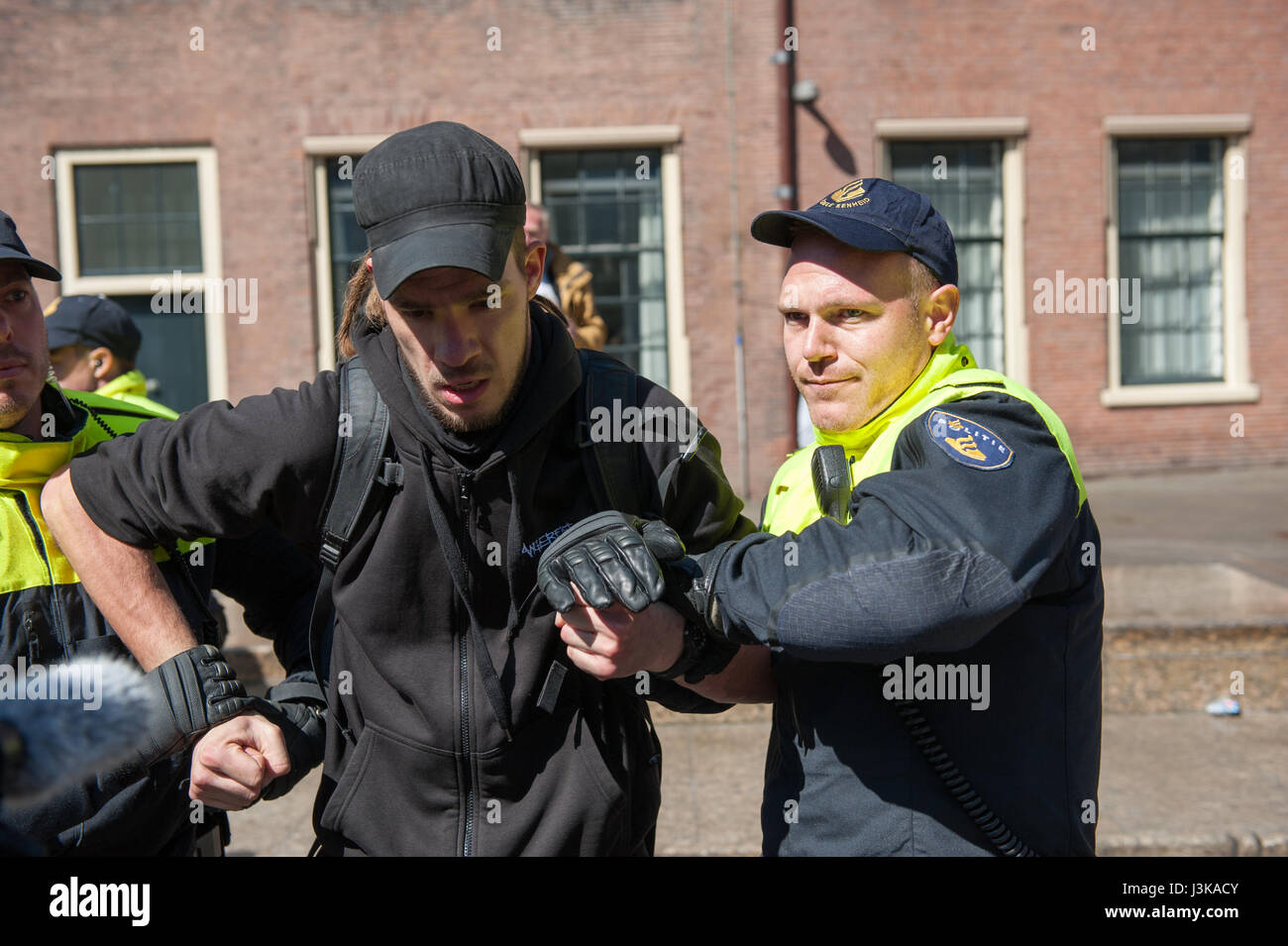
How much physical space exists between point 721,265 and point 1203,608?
6816 millimetres

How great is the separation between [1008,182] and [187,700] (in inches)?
443

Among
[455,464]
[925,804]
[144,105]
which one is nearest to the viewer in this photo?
[925,804]

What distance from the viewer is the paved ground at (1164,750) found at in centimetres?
411

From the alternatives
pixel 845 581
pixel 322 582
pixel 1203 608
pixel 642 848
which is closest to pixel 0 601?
pixel 322 582

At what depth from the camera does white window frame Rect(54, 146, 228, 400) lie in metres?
11.1

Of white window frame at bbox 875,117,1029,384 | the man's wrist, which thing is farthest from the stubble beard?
white window frame at bbox 875,117,1029,384

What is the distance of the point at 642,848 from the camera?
220 centimetres

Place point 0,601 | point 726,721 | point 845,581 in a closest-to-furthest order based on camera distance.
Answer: point 845,581, point 0,601, point 726,721

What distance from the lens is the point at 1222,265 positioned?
12234 millimetres

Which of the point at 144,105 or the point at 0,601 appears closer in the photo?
the point at 0,601

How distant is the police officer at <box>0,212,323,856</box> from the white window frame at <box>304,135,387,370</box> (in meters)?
9.04

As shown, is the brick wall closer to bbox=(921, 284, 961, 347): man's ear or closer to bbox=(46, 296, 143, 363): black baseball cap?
bbox=(46, 296, 143, 363): black baseball cap

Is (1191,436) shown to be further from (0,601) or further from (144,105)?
(0,601)
